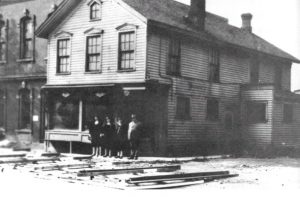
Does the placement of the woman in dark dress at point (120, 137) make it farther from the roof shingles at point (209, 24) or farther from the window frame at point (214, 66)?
the window frame at point (214, 66)

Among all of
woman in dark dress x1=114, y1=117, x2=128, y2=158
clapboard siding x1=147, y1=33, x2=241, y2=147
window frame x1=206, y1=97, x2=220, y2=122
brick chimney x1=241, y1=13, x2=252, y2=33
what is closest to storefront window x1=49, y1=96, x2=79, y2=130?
woman in dark dress x1=114, y1=117, x2=128, y2=158

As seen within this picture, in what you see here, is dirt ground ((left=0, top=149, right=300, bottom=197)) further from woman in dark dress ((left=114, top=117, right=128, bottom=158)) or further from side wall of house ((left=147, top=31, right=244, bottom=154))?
side wall of house ((left=147, top=31, right=244, bottom=154))

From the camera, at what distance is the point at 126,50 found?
22.8 metres

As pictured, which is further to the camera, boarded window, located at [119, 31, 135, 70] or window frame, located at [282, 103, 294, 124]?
window frame, located at [282, 103, 294, 124]

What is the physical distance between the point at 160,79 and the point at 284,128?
844 cm

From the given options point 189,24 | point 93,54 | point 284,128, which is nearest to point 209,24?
point 189,24

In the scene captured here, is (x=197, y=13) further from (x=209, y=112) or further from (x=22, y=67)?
(x=22, y=67)

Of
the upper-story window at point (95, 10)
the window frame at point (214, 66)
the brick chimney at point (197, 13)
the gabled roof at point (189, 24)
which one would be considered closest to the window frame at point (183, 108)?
the window frame at point (214, 66)

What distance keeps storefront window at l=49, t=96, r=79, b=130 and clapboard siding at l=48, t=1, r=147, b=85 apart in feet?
3.15

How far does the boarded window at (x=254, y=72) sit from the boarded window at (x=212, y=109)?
3955 mm

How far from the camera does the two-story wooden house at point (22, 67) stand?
28.5 metres

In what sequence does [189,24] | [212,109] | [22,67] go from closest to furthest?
[189,24], [212,109], [22,67]

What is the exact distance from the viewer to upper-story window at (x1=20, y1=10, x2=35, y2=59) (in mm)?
29359

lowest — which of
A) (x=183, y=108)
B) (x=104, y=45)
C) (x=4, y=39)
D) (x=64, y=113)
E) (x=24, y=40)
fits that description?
(x=64, y=113)
